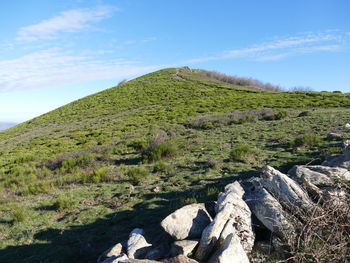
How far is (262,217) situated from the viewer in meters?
3.92

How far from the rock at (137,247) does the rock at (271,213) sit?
186 centimetres

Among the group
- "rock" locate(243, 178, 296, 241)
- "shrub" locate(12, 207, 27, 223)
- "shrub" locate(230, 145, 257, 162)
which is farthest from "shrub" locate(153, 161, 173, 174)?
"rock" locate(243, 178, 296, 241)

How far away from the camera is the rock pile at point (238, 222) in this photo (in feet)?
11.4

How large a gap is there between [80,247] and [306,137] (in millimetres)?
9660

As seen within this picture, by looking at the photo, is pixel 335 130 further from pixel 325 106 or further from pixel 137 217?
pixel 325 106

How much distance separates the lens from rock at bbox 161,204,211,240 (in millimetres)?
3932

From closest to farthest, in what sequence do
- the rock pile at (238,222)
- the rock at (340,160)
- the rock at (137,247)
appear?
the rock pile at (238,222) → the rock at (137,247) → the rock at (340,160)

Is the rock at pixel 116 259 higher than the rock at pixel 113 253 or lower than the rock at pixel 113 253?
higher

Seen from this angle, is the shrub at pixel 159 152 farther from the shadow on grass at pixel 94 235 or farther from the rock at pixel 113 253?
the rock at pixel 113 253

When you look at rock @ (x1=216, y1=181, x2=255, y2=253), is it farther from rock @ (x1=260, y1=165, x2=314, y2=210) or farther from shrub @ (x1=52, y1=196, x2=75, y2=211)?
shrub @ (x1=52, y1=196, x2=75, y2=211)

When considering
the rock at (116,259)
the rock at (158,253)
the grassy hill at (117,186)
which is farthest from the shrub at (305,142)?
the rock at (116,259)

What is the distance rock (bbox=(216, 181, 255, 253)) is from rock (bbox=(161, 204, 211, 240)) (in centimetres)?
33

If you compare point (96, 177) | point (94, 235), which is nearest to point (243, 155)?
point (96, 177)

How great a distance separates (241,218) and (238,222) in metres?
0.10
